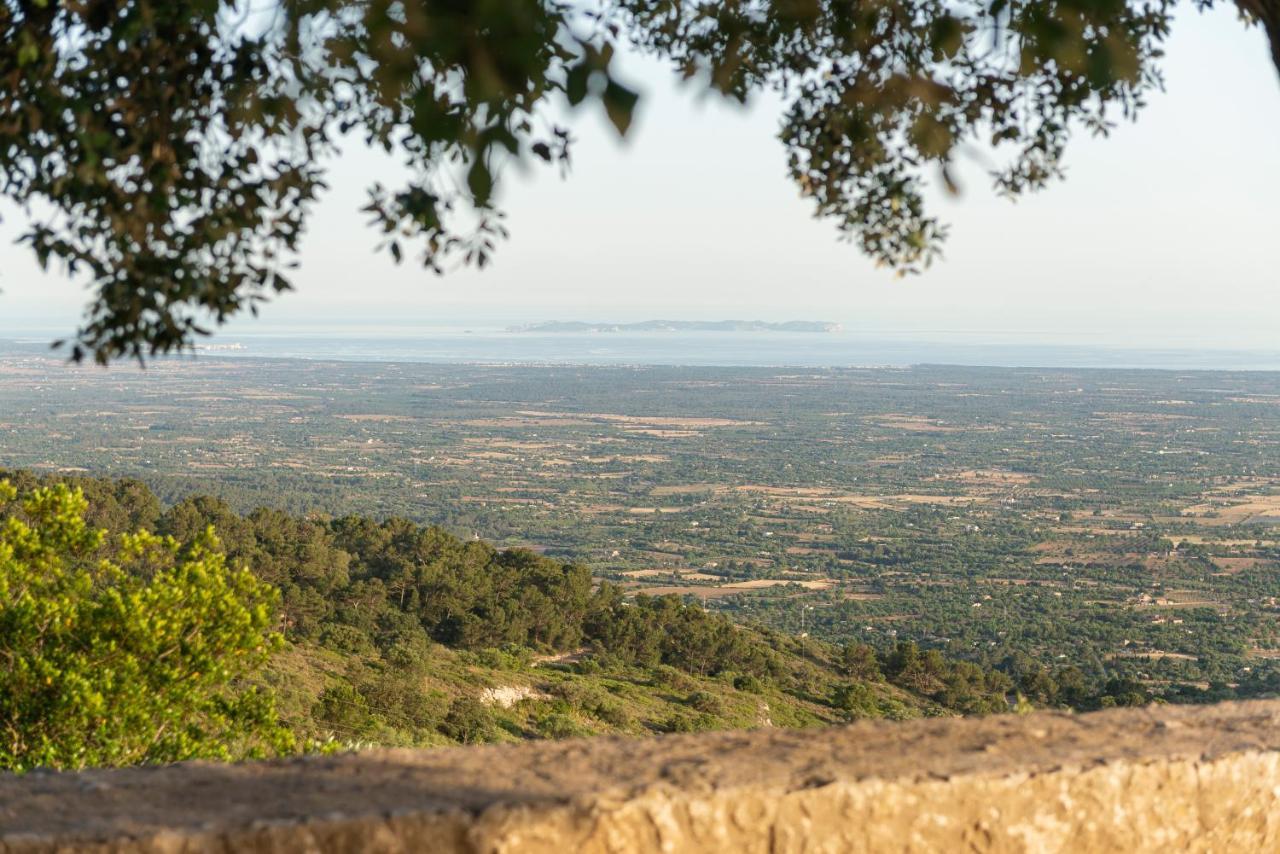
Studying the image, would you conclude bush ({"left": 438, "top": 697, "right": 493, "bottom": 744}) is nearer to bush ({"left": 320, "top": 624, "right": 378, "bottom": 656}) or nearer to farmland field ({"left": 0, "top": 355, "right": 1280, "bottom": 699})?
A: bush ({"left": 320, "top": 624, "right": 378, "bottom": 656})

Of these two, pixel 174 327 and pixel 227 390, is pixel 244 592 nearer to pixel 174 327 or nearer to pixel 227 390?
pixel 174 327

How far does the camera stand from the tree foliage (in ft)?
25.5

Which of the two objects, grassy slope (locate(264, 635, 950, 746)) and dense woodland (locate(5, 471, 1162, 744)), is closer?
grassy slope (locate(264, 635, 950, 746))

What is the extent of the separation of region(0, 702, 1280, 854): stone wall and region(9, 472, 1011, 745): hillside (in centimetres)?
1637

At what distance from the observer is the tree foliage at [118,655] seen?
7762 mm

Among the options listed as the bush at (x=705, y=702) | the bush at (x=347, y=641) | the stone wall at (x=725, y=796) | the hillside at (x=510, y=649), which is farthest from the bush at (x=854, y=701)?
the stone wall at (x=725, y=796)

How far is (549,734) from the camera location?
20.3 metres

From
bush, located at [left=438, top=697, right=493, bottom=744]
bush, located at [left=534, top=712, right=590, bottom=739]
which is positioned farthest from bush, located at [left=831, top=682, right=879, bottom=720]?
bush, located at [left=438, top=697, right=493, bottom=744]

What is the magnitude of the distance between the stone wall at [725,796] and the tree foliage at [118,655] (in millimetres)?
4180

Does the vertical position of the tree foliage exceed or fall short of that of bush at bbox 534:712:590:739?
it exceeds it

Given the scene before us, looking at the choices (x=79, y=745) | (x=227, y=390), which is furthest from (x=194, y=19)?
(x=227, y=390)

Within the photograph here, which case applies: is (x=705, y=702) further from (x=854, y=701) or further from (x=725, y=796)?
(x=725, y=796)

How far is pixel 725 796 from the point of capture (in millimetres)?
3324

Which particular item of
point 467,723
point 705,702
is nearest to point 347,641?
point 467,723
